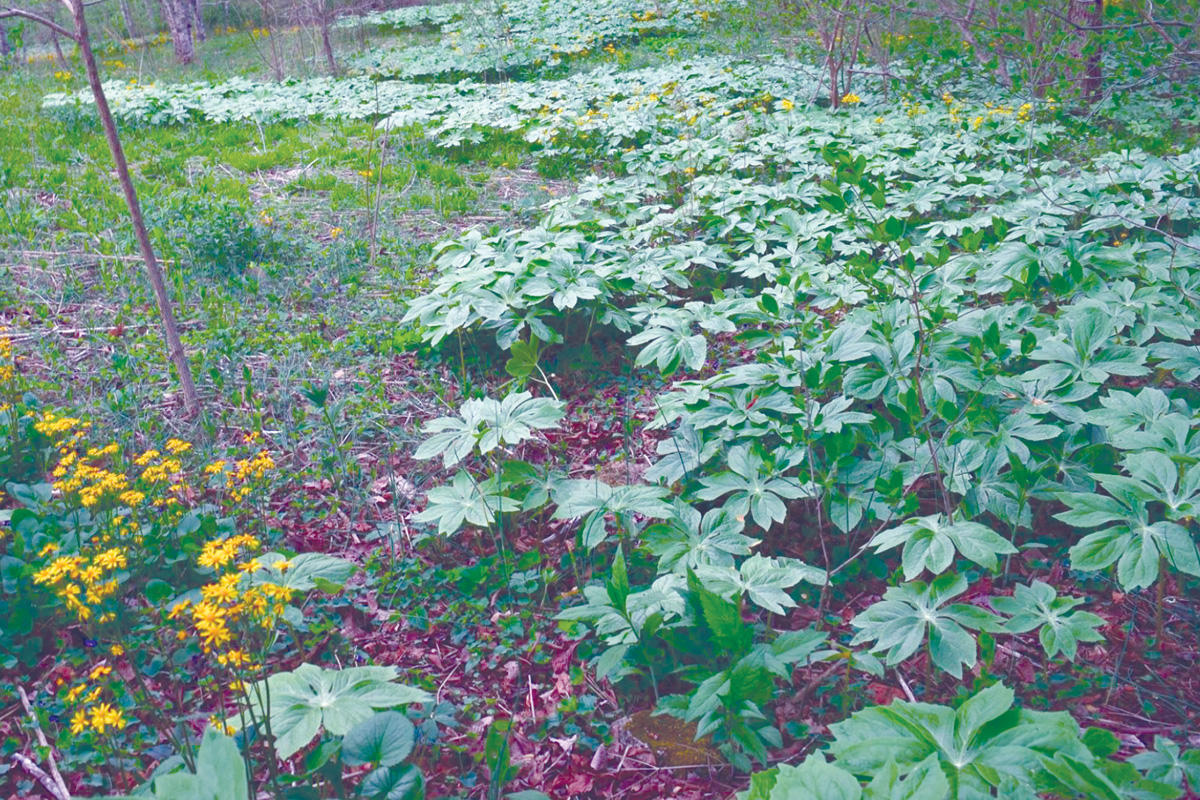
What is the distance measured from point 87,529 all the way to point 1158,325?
3.53m

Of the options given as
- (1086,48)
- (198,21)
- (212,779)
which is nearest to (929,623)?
(212,779)

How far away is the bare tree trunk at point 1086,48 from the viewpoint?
5.75 meters

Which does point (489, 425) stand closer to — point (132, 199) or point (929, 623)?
point (929, 623)

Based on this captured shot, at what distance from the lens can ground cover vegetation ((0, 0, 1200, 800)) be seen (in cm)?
169

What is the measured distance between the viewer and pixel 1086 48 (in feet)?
19.8

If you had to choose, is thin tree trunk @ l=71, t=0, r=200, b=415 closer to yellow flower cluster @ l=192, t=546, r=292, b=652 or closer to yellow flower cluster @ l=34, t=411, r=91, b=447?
yellow flower cluster @ l=34, t=411, r=91, b=447

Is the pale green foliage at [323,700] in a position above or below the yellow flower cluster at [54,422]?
below

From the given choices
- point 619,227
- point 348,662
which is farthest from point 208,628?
point 619,227

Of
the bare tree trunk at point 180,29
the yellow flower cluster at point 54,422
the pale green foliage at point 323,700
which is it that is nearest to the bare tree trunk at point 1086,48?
the pale green foliage at point 323,700

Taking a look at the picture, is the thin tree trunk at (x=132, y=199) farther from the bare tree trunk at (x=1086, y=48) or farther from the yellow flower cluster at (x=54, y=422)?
the bare tree trunk at (x=1086, y=48)

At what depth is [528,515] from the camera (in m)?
2.65

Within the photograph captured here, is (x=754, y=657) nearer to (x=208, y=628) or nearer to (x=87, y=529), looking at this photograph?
(x=208, y=628)

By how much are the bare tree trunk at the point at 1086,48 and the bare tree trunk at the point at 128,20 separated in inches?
A: 794

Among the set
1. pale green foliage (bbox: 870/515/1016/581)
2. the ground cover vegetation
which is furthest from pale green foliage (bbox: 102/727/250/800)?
pale green foliage (bbox: 870/515/1016/581)
